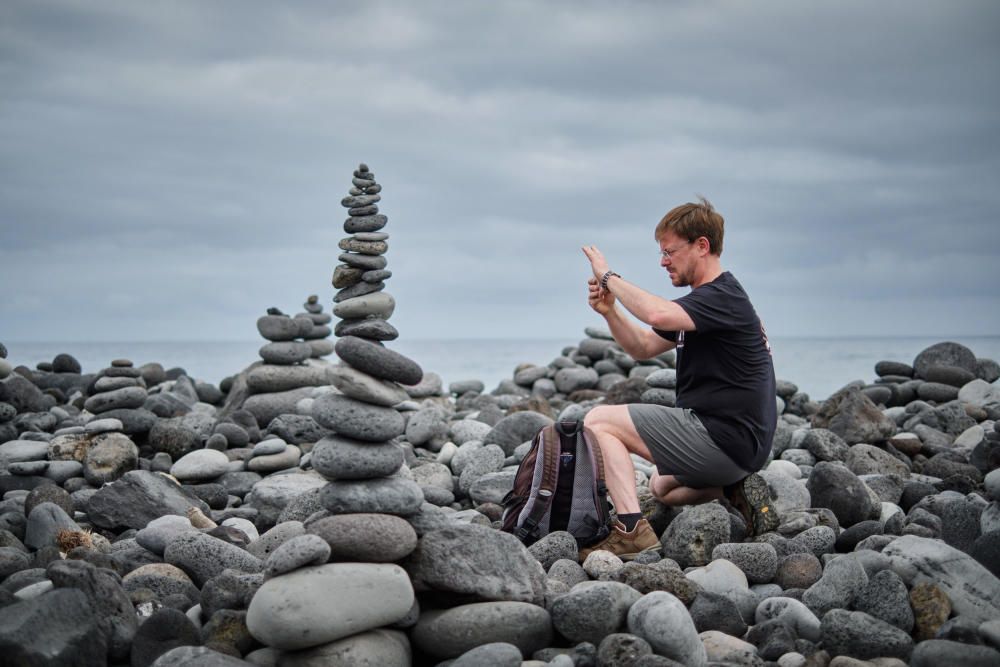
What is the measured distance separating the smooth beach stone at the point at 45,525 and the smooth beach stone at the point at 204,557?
1670 mm

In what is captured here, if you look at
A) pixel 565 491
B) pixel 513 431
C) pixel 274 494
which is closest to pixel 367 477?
pixel 565 491

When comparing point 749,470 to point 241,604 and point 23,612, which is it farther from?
point 23,612

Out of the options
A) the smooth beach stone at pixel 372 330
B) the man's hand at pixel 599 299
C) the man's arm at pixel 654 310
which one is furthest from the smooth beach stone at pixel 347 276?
the man's arm at pixel 654 310

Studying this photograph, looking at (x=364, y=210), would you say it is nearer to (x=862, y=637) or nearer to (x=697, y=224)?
(x=697, y=224)

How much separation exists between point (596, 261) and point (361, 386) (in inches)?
93.5

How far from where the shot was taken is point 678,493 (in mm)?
7707

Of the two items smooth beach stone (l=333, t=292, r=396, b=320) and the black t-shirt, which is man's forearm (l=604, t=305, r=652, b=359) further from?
smooth beach stone (l=333, t=292, r=396, b=320)

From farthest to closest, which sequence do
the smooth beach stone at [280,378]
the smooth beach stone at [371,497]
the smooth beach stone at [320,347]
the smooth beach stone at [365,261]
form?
1. the smooth beach stone at [320,347]
2. the smooth beach stone at [280,378]
3. the smooth beach stone at [365,261]
4. the smooth beach stone at [371,497]

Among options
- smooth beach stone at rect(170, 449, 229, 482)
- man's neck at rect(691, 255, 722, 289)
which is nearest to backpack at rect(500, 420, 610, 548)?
man's neck at rect(691, 255, 722, 289)

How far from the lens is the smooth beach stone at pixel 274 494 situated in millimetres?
8992

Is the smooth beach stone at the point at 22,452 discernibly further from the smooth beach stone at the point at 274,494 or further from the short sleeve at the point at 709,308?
the short sleeve at the point at 709,308

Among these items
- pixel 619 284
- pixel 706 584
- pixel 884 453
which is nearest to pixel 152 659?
pixel 706 584

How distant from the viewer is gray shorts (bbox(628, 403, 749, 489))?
720 cm

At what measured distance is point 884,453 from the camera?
398 inches
